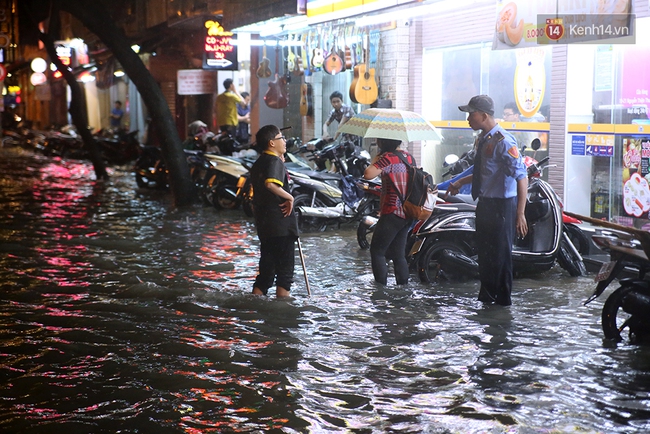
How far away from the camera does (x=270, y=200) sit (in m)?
7.66

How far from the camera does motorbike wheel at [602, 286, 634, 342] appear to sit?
636 cm

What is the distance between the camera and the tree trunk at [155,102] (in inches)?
661

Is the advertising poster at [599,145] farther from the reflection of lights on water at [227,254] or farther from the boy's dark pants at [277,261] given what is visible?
the boy's dark pants at [277,261]

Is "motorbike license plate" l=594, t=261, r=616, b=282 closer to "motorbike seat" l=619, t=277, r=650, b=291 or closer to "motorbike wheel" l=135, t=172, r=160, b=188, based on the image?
"motorbike seat" l=619, t=277, r=650, b=291

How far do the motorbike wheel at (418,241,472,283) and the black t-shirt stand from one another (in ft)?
5.64

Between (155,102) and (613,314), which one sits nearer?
(613,314)

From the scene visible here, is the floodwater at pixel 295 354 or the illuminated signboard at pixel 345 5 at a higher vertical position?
the illuminated signboard at pixel 345 5

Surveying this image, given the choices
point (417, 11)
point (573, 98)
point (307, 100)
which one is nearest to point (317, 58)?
point (307, 100)

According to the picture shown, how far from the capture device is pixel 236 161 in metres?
15.2

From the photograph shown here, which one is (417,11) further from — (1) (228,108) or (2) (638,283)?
(2) (638,283)

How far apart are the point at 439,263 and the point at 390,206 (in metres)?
1.05

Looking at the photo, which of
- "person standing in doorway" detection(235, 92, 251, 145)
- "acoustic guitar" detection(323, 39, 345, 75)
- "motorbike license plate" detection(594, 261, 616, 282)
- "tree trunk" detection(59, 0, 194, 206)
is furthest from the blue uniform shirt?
"person standing in doorway" detection(235, 92, 251, 145)

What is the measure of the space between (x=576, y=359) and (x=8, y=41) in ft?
88.5

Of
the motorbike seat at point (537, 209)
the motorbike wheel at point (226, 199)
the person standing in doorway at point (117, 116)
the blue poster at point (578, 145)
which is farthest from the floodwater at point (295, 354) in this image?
the person standing in doorway at point (117, 116)
